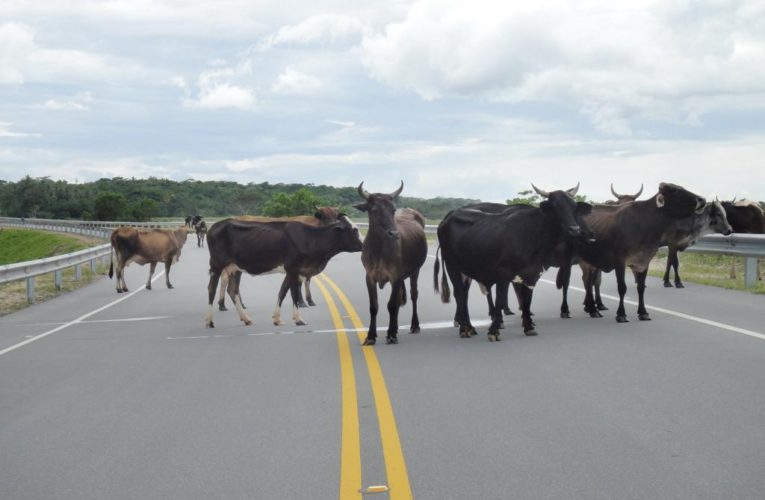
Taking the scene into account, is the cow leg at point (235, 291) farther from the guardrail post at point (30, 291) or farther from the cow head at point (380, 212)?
the guardrail post at point (30, 291)

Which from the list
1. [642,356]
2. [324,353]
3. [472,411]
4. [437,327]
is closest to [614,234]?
[437,327]

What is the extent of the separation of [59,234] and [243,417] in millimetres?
72385

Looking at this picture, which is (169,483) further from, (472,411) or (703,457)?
(703,457)

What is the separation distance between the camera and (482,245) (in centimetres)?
1280

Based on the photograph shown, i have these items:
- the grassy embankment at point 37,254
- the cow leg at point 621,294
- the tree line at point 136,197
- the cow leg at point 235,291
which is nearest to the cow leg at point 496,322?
the cow leg at point 621,294

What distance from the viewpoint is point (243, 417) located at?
7617 millimetres

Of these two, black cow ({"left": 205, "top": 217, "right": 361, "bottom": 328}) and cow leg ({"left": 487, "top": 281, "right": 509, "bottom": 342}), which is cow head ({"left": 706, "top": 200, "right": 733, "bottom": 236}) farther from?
cow leg ({"left": 487, "top": 281, "right": 509, "bottom": 342})

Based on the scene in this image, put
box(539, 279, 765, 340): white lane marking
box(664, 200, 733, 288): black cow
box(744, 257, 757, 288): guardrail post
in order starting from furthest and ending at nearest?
box(744, 257, 757, 288): guardrail post → box(664, 200, 733, 288): black cow → box(539, 279, 765, 340): white lane marking

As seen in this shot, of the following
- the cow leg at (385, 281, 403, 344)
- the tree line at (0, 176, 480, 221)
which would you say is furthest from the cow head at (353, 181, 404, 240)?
the tree line at (0, 176, 480, 221)

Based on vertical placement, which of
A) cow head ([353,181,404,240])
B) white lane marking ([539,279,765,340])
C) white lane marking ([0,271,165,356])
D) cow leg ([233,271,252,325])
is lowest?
white lane marking ([0,271,165,356])

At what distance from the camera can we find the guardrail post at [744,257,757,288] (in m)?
18.7

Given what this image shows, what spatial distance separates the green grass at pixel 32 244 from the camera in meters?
64.2

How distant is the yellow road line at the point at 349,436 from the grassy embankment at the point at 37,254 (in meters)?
11.4

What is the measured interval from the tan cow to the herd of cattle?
7.13 m
